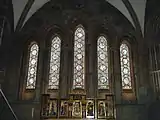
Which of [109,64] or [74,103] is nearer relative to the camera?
[74,103]

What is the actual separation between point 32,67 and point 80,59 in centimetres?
197

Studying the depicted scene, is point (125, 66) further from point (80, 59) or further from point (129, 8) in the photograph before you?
point (129, 8)

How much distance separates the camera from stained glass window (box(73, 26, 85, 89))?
406 inches

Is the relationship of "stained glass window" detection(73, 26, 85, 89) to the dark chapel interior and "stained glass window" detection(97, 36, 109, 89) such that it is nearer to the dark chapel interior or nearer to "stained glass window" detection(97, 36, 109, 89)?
the dark chapel interior

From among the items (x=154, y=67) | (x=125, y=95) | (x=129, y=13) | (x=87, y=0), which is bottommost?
(x=125, y=95)

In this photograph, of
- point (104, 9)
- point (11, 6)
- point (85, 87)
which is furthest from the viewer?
point (104, 9)

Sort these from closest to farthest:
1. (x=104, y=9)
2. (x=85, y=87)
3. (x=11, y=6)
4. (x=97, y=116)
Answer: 1. (x=97, y=116)
2. (x=85, y=87)
3. (x=11, y=6)
4. (x=104, y=9)

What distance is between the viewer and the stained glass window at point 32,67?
10336mm

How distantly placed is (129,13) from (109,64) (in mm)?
2428

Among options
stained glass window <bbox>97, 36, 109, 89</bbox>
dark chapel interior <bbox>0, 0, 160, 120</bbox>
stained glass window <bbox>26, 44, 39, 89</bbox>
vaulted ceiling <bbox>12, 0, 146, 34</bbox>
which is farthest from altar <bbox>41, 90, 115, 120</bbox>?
vaulted ceiling <bbox>12, 0, 146, 34</bbox>

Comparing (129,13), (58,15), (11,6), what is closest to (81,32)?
(58,15)

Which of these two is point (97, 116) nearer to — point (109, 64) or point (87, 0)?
point (109, 64)

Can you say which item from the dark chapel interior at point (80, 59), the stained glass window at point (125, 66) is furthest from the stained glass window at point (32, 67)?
the stained glass window at point (125, 66)

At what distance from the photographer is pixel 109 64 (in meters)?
10.6
